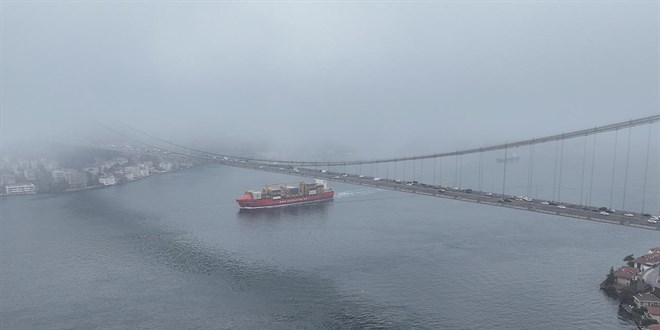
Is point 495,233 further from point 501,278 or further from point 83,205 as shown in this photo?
point 83,205

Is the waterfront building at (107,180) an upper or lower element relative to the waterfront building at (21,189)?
upper

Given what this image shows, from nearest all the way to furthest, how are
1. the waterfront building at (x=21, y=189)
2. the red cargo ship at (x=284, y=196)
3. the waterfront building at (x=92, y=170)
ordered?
the red cargo ship at (x=284, y=196)
the waterfront building at (x=21, y=189)
the waterfront building at (x=92, y=170)

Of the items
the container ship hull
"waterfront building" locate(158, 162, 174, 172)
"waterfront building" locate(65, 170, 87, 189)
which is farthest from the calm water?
"waterfront building" locate(158, 162, 174, 172)

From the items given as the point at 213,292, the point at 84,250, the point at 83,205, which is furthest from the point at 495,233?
the point at 83,205

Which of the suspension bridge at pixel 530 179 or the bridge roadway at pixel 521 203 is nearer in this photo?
the bridge roadway at pixel 521 203

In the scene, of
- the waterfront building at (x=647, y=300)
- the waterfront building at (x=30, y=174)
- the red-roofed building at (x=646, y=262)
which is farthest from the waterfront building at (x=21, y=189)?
the waterfront building at (x=647, y=300)

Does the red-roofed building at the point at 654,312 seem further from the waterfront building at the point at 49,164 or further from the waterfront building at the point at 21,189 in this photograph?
the waterfront building at the point at 49,164
